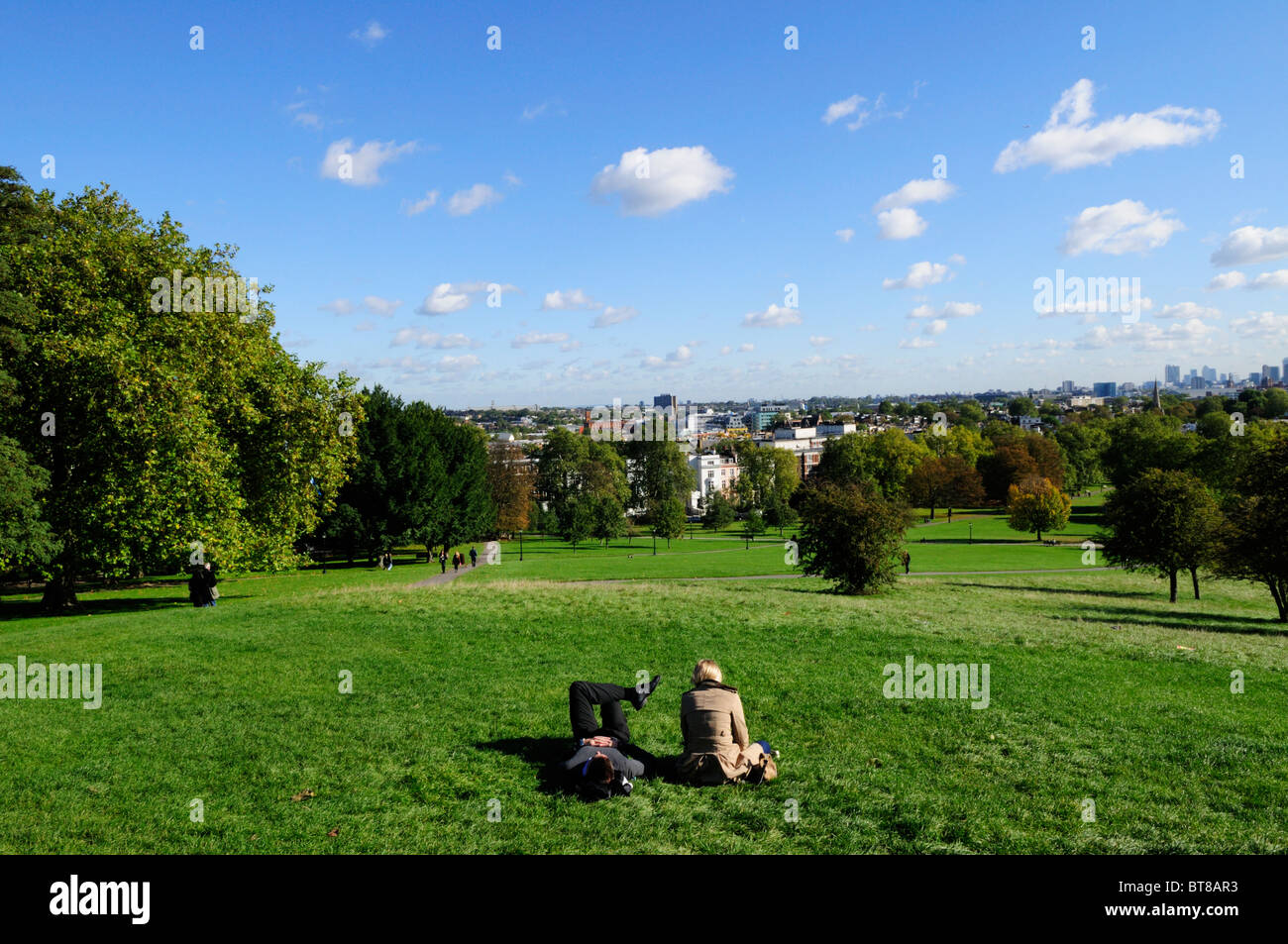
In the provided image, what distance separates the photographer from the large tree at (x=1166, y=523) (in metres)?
35.4

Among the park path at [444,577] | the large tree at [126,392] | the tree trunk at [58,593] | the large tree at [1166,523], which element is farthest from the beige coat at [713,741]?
the large tree at [1166,523]

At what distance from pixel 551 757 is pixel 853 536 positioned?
24.7 m

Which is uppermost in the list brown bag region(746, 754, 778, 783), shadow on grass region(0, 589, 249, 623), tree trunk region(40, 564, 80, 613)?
brown bag region(746, 754, 778, 783)

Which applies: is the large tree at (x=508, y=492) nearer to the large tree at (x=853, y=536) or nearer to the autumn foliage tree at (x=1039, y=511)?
the autumn foliage tree at (x=1039, y=511)

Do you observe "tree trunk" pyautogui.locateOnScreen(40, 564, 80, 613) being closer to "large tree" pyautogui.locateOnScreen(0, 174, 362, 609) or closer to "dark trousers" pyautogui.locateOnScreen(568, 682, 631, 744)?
"large tree" pyautogui.locateOnScreen(0, 174, 362, 609)

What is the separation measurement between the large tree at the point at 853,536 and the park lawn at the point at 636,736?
1190cm

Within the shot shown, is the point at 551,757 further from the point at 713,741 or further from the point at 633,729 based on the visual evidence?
the point at 713,741

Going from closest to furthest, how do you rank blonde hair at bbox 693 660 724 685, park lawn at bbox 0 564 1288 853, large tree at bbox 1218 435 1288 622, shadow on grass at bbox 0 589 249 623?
A: park lawn at bbox 0 564 1288 853
blonde hair at bbox 693 660 724 685
large tree at bbox 1218 435 1288 622
shadow on grass at bbox 0 589 249 623

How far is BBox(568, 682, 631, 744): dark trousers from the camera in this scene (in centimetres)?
888

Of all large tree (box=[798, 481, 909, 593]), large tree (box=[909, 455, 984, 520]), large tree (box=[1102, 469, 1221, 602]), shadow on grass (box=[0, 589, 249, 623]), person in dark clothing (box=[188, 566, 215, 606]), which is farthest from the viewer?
large tree (box=[909, 455, 984, 520])

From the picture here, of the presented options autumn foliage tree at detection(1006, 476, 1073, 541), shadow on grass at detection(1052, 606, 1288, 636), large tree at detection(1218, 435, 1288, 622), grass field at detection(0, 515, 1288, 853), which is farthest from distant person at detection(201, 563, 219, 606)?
autumn foliage tree at detection(1006, 476, 1073, 541)
